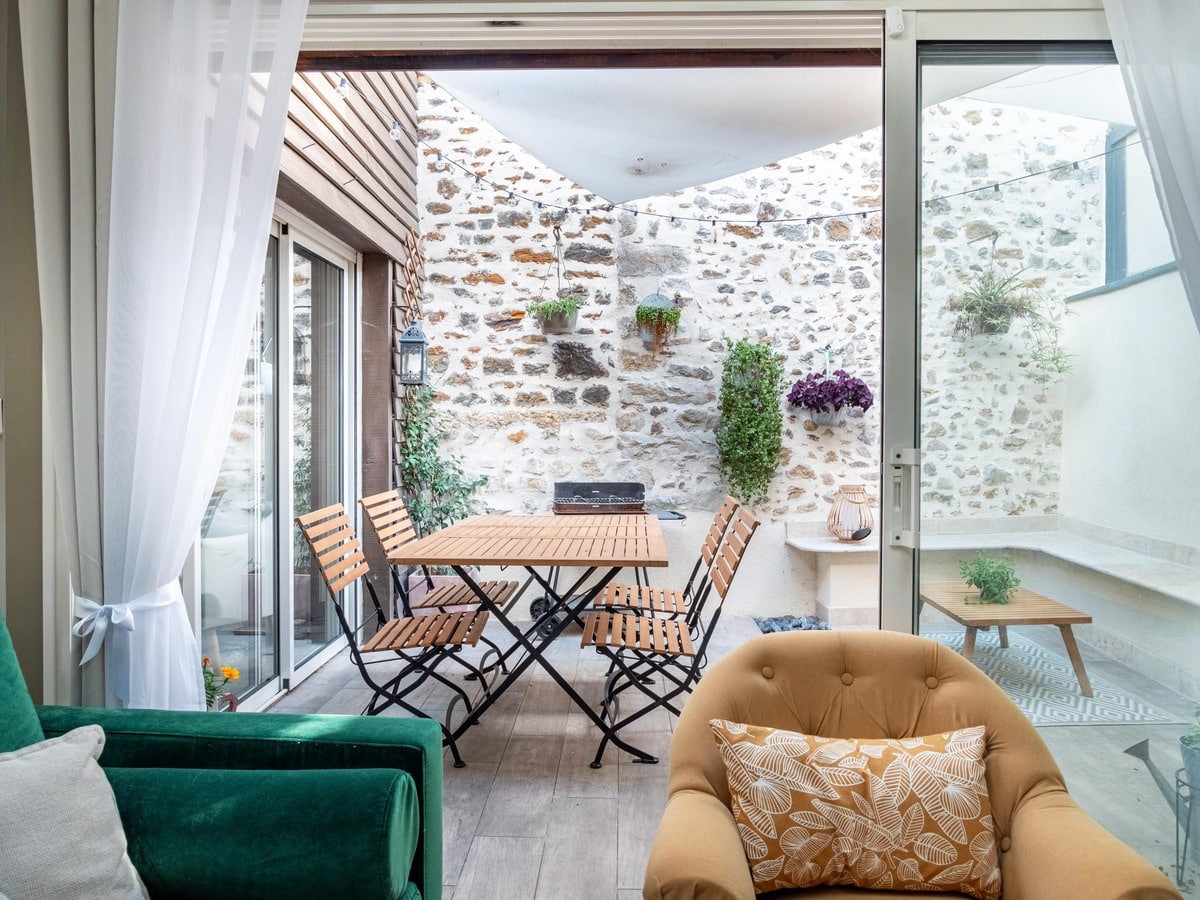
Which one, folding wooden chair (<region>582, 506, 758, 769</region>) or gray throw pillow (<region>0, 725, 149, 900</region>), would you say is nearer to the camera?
gray throw pillow (<region>0, 725, 149, 900</region>)

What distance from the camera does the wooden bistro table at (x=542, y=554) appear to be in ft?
8.78

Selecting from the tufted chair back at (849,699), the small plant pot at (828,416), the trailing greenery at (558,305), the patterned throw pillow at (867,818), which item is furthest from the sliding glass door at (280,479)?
the small plant pot at (828,416)

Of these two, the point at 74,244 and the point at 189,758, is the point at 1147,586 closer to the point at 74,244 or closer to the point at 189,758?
the point at 189,758

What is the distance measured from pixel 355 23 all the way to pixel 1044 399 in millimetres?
2176

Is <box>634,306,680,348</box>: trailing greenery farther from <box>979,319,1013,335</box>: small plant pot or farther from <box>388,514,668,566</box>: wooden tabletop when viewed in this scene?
<box>979,319,1013,335</box>: small plant pot

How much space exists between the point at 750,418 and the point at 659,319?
2.85 ft

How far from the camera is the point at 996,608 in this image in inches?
77.9

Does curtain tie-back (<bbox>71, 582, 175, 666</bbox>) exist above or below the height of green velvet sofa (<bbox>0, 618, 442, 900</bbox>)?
above

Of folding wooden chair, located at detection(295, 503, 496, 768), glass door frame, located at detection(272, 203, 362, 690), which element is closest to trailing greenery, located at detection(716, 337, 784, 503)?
folding wooden chair, located at detection(295, 503, 496, 768)

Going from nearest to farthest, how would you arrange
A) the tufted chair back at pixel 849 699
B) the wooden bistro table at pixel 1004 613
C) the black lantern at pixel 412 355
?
1. the tufted chair back at pixel 849 699
2. the wooden bistro table at pixel 1004 613
3. the black lantern at pixel 412 355

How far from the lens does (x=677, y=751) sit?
1.47 m

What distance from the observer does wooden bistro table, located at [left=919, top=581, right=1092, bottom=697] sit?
1.92m

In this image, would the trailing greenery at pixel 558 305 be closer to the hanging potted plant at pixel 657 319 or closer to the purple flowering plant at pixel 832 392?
the hanging potted plant at pixel 657 319

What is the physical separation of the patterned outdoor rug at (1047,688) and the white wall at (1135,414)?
386mm
